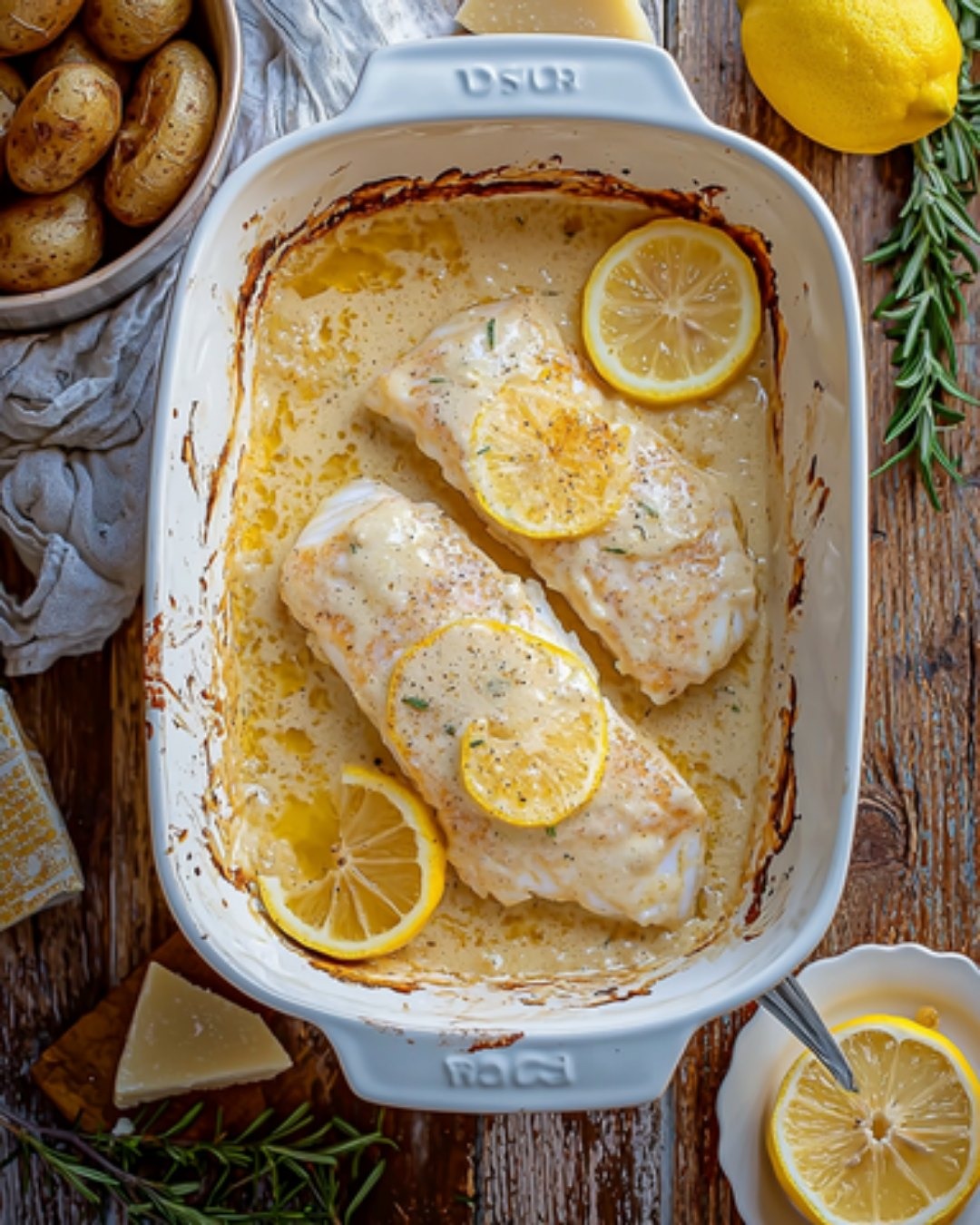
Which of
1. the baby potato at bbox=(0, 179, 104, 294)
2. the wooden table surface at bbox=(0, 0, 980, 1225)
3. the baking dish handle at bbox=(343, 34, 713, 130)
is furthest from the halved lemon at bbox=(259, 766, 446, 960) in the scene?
the baking dish handle at bbox=(343, 34, 713, 130)

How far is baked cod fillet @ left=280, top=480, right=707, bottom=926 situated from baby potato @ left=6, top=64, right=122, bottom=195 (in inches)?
25.8

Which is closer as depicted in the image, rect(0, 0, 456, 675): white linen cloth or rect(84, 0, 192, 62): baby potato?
rect(84, 0, 192, 62): baby potato

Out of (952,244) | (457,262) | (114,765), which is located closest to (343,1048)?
(114,765)

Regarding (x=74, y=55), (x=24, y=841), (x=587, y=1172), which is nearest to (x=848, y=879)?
(x=587, y=1172)

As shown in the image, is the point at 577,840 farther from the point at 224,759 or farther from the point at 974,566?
the point at 974,566

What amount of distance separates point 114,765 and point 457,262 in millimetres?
1031

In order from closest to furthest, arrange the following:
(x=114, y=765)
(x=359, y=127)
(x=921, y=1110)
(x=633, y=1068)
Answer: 1. (x=633, y=1068)
2. (x=359, y=127)
3. (x=921, y=1110)
4. (x=114, y=765)

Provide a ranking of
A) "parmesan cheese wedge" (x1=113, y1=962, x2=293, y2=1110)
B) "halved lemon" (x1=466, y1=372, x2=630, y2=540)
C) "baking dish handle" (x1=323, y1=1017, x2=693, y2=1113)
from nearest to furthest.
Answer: "baking dish handle" (x1=323, y1=1017, x2=693, y2=1113), "halved lemon" (x1=466, y1=372, x2=630, y2=540), "parmesan cheese wedge" (x1=113, y1=962, x2=293, y2=1110)

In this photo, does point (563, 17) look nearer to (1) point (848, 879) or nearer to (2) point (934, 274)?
(2) point (934, 274)

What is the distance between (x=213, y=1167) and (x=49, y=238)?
5.02 feet

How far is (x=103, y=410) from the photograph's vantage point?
219cm

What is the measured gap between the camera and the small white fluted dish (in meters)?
2.19

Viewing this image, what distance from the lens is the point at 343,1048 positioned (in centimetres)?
184

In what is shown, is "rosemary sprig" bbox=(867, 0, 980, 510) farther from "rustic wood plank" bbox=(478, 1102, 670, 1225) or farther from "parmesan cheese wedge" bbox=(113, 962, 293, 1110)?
"parmesan cheese wedge" bbox=(113, 962, 293, 1110)
